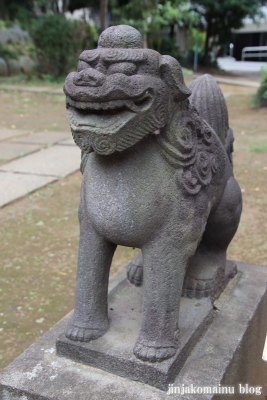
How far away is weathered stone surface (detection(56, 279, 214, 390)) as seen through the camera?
1522 mm

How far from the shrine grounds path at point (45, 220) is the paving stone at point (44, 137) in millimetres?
10

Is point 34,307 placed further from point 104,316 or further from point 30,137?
point 30,137

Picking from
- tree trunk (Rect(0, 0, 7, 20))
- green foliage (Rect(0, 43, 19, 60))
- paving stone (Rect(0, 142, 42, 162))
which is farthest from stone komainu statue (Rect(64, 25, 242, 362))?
tree trunk (Rect(0, 0, 7, 20))

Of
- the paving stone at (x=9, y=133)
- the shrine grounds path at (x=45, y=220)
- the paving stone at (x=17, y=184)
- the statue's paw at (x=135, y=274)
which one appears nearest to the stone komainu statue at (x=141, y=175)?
the statue's paw at (x=135, y=274)

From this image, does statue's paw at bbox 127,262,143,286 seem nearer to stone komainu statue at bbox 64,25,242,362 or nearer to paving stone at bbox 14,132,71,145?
stone komainu statue at bbox 64,25,242,362

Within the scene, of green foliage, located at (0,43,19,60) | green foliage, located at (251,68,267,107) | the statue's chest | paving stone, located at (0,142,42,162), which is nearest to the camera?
the statue's chest

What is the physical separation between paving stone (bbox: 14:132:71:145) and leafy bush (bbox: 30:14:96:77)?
5.17 meters

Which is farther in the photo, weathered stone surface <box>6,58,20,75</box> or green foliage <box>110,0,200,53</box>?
green foliage <box>110,0,200,53</box>

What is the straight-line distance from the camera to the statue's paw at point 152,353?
152 centimetres

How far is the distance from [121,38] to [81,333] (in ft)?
3.16

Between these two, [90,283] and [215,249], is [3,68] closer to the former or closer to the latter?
[215,249]

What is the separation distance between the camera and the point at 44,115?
8.13 metres

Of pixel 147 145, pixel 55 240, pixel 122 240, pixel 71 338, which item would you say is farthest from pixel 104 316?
pixel 55 240

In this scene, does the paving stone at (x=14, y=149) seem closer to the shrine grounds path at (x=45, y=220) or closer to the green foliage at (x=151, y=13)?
the shrine grounds path at (x=45, y=220)
